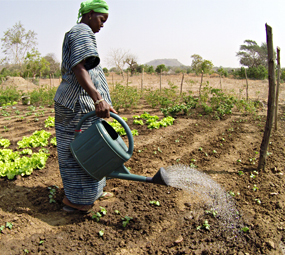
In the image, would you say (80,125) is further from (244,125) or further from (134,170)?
(244,125)

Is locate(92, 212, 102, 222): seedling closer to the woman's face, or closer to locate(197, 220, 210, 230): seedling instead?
locate(197, 220, 210, 230): seedling

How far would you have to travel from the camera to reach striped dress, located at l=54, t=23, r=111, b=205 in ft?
6.48

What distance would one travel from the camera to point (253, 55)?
35.5 metres

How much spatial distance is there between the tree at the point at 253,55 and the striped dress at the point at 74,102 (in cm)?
3614

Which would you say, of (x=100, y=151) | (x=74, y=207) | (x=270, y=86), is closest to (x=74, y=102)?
(x=100, y=151)

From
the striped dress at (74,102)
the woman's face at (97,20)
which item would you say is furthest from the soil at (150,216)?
the woman's face at (97,20)

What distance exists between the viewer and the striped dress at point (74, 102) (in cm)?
197

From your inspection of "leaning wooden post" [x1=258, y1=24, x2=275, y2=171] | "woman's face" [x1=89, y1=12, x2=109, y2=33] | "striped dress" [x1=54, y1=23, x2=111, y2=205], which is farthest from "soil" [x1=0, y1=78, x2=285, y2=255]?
"woman's face" [x1=89, y1=12, x2=109, y2=33]

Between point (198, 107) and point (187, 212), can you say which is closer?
point (187, 212)

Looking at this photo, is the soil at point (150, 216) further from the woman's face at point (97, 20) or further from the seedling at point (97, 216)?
the woman's face at point (97, 20)

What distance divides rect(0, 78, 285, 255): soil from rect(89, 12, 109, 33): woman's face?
1.62 m

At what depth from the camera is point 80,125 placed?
205 cm

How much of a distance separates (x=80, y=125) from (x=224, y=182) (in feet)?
6.38

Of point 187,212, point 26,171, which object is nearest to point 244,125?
point 187,212
